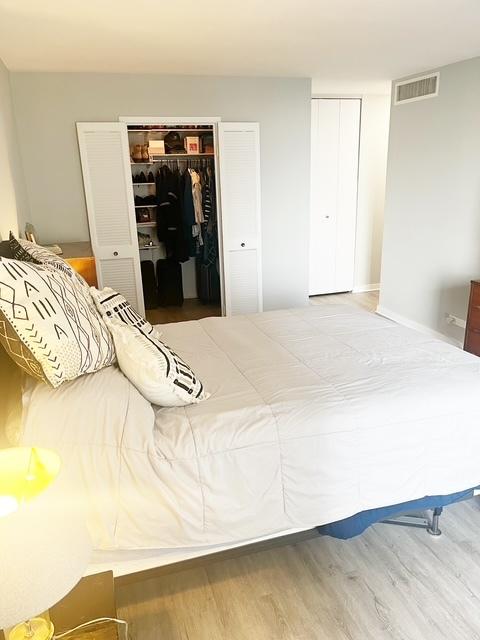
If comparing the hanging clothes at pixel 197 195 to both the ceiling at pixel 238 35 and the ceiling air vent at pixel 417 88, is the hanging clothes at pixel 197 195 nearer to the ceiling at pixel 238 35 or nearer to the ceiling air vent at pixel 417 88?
the ceiling at pixel 238 35

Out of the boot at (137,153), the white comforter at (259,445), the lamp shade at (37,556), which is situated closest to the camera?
the lamp shade at (37,556)

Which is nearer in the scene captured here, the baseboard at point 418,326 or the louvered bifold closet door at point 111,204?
the louvered bifold closet door at point 111,204

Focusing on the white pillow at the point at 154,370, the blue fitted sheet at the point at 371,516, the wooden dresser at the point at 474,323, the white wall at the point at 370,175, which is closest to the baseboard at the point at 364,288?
the white wall at the point at 370,175

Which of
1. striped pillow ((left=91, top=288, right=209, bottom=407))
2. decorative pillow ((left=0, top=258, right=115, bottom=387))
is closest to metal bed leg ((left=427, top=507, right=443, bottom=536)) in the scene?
striped pillow ((left=91, top=288, right=209, bottom=407))

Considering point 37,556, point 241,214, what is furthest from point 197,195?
point 37,556

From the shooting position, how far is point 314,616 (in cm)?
163

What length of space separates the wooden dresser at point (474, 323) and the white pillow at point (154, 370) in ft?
7.10

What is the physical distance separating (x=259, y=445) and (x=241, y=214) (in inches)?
123

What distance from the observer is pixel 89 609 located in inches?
42.9

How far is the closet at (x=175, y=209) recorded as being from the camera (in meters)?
4.01

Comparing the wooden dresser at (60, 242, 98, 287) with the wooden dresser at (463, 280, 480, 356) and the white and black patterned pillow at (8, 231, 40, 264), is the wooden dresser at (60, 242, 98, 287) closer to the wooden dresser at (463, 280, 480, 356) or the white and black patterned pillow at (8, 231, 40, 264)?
the white and black patterned pillow at (8, 231, 40, 264)

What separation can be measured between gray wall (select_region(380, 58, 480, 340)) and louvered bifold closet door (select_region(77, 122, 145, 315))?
2446 millimetres

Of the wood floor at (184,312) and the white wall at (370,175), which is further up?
the white wall at (370,175)

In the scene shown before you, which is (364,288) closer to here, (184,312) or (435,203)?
(435,203)
